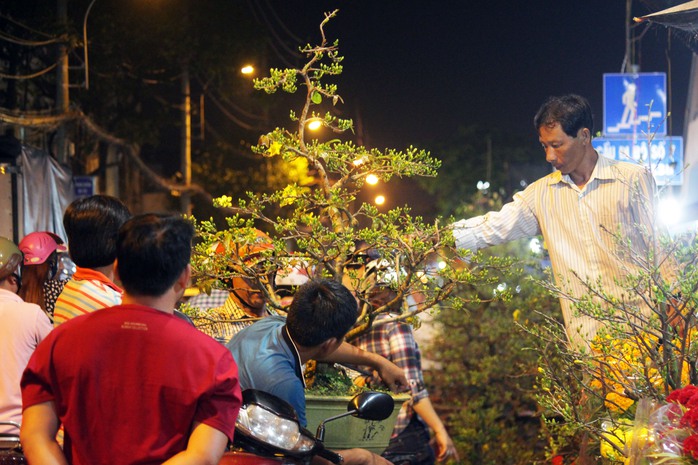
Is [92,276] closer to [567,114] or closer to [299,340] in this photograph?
[299,340]

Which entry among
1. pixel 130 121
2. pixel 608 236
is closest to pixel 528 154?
pixel 130 121

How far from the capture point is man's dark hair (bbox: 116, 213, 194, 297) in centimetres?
264

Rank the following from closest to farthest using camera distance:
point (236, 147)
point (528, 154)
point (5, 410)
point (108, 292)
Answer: point (108, 292) → point (5, 410) → point (236, 147) → point (528, 154)

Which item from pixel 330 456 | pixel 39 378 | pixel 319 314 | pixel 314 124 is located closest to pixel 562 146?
pixel 314 124

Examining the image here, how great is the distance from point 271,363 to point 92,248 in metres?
0.93

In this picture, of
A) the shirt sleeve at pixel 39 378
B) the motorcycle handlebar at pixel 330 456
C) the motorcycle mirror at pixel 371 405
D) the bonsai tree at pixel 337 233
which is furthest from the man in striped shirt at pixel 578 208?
the shirt sleeve at pixel 39 378

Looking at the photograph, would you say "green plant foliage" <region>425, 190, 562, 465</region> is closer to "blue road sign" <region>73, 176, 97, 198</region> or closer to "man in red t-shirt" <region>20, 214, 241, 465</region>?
"man in red t-shirt" <region>20, 214, 241, 465</region>

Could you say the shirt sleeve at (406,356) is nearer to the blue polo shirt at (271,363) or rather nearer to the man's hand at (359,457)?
the man's hand at (359,457)

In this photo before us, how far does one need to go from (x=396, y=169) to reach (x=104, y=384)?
2146 millimetres

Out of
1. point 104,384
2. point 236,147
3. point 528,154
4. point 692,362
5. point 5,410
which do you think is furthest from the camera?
point 528,154

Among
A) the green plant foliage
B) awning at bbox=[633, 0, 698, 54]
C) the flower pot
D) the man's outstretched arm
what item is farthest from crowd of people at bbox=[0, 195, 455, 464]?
the green plant foliage

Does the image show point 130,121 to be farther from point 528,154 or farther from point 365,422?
point 528,154

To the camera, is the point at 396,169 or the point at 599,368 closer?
the point at 599,368

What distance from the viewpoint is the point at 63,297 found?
3646mm
